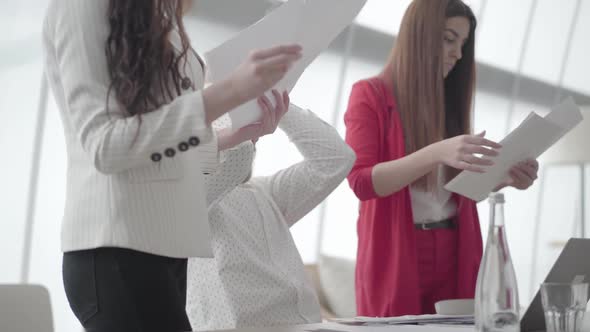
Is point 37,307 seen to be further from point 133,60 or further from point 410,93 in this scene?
point 410,93

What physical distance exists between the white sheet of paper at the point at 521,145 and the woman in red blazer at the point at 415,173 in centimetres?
5

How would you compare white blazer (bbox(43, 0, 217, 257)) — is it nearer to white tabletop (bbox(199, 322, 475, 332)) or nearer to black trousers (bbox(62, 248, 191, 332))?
black trousers (bbox(62, 248, 191, 332))

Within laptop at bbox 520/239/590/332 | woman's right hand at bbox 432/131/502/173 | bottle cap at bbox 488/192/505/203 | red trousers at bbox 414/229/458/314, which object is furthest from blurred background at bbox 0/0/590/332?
bottle cap at bbox 488/192/505/203

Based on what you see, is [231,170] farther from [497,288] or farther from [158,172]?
[497,288]

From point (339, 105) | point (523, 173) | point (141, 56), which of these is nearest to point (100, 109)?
point (141, 56)

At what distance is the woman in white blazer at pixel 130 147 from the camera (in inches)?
51.4

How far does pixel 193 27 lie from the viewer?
5844 millimetres

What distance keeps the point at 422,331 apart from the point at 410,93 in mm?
1069

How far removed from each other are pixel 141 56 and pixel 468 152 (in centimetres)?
113

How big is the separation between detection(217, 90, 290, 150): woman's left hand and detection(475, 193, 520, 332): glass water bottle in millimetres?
515

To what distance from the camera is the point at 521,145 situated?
2.32 metres

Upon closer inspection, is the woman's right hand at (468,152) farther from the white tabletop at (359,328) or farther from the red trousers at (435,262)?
the white tabletop at (359,328)

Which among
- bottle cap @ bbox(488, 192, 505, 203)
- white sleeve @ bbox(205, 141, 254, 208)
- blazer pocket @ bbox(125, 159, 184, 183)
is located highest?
white sleeve @ bbox(205, 141, 254, 208)

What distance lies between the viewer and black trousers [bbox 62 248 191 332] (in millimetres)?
1380
